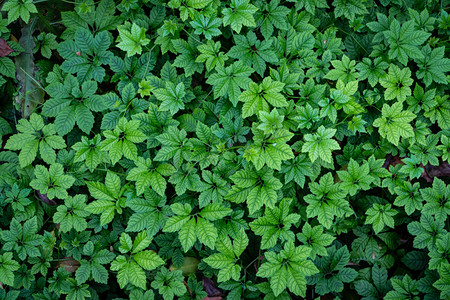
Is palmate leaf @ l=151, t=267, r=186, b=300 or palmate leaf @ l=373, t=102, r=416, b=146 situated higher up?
palmate leaf @ l=373, t=102, r=416, b=146

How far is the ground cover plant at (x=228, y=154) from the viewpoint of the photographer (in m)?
2.55

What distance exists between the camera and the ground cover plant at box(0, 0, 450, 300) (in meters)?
→ 2.55

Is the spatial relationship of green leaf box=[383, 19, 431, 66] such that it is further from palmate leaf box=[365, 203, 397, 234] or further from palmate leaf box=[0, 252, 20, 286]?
palmate leaf box=[0, 252, 20, 286]

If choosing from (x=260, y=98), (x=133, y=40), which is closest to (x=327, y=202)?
(x=260, y=98)

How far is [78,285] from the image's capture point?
2695 millimetres

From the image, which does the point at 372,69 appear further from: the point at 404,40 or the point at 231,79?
the point at 231,79

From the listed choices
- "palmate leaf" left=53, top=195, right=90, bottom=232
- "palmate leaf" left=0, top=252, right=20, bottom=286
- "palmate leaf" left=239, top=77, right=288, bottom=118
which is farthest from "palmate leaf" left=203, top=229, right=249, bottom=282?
"palmate leaf" left=0, top=252, right=20, bottom=286

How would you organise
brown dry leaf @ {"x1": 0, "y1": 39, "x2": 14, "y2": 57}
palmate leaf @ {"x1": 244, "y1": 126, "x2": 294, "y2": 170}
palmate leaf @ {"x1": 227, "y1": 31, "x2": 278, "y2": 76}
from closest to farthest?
1. palmate leaf @ {"x1": 244, "y1": 126, "x2": 294, "y2": 170}
2. palmate leaf @ {"x1": 227, "y1": 31, "x2": 278, "y2": 76}
3. brown dry leaf @ {"x1": 0, "y1": 39, "x2": 14, "y2": 57}

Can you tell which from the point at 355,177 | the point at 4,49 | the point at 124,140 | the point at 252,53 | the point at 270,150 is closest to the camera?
the point at 270,150

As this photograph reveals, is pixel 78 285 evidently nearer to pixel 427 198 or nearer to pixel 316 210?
pixel 316 210

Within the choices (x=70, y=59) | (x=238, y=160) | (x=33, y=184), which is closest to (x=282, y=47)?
(x=238, y=160)

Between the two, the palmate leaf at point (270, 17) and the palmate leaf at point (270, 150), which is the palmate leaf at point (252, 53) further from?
the palmate leaf at point (270, 150)

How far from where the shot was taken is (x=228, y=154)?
2.61 meters

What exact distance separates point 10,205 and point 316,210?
2439 millimetres
